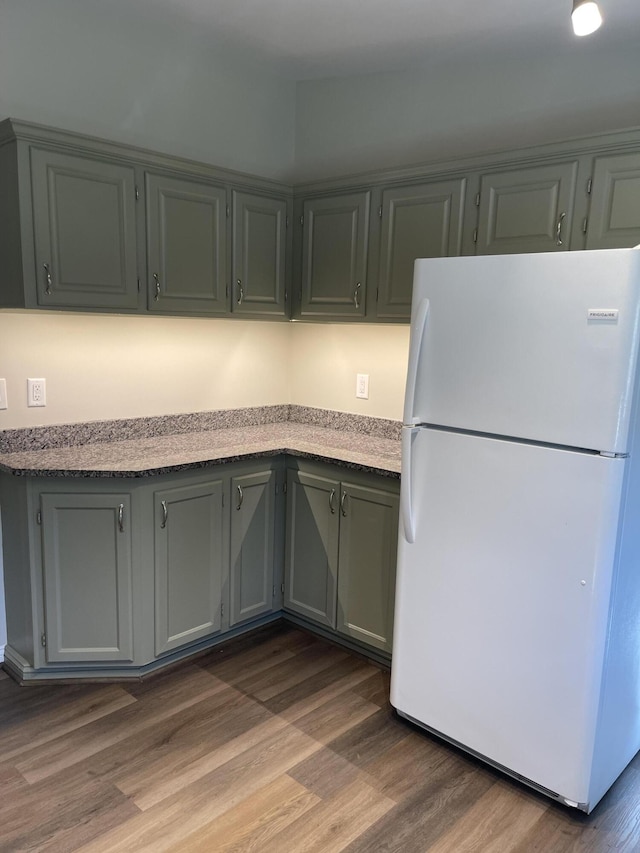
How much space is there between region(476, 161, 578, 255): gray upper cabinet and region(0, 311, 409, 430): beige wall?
755mm

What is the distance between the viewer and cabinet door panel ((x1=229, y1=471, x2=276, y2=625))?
2.92 metres

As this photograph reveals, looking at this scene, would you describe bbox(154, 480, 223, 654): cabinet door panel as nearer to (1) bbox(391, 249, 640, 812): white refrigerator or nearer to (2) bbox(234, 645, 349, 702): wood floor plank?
(2) bbox(234, 645, 349, 702): wood floor plank

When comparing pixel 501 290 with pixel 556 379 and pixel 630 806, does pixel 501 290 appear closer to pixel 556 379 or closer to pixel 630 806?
pixel 556 379

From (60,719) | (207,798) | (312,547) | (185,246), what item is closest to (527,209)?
(185,246)

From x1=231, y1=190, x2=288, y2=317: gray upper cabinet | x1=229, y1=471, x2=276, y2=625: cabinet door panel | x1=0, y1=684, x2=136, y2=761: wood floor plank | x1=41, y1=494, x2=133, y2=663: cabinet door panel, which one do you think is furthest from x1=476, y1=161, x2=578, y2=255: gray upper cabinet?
x1=0, y1=684, x2=136, y2=761: wood floor plank

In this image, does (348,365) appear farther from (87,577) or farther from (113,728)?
(113,728)

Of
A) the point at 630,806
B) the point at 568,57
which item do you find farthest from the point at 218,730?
the point at 568,57

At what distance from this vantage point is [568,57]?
104 inches

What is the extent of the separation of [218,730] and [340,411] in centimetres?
172

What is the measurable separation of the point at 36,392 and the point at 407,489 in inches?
63.8

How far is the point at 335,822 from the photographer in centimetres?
195

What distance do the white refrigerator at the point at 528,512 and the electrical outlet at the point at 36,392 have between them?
5.17 feet

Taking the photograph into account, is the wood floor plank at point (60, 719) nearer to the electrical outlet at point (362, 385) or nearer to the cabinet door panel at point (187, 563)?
the cabinet door panel at point (187, 563)

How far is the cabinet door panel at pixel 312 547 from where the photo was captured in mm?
2926
